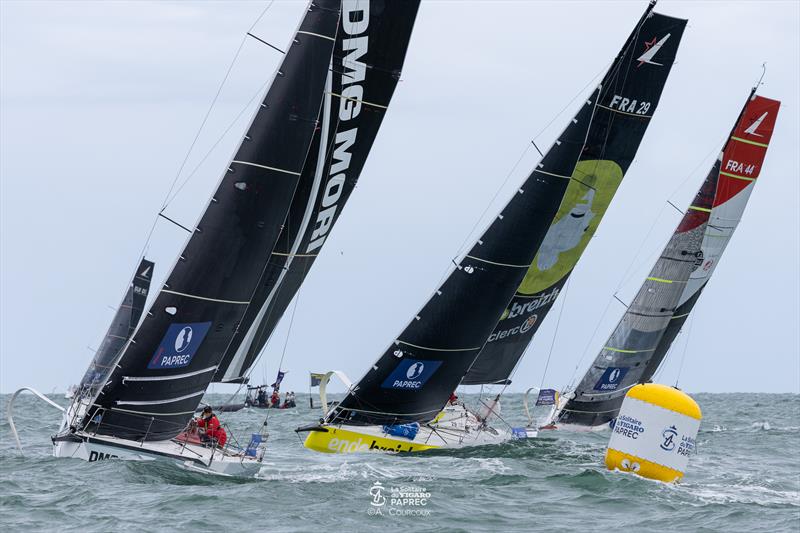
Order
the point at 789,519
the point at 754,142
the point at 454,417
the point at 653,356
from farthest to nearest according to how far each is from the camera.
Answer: the point at 653,356 → the point at 754,142 → the point at 454,417 → the point at 789,519

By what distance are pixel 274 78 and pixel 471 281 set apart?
277 inches

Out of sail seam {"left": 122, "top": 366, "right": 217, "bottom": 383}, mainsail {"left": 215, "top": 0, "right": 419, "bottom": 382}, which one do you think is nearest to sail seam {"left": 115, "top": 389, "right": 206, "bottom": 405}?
sail seam {"left": 122, "top": 366, "right": 217, "bottom": 383}

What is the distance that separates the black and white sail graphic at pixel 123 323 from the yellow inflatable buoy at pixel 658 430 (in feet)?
65.0

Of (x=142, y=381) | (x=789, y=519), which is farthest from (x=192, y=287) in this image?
(x=789, y=519)

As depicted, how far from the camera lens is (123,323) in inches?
1405

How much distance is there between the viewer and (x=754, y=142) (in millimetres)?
31906

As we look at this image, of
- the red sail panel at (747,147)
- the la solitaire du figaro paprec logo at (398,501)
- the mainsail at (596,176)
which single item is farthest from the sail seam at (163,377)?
the red sail panel at (747,147)

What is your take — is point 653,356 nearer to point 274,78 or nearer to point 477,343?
point 477,343

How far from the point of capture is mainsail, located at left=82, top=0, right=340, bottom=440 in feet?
57.6

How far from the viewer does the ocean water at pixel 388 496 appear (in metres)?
14.7

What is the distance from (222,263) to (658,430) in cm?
687

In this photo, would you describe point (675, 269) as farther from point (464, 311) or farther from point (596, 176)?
point (464, 311)

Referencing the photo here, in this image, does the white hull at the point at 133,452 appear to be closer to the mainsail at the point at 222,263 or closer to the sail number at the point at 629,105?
the mainsail at the point at 222,263

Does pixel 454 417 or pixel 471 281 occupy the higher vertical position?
pixel 471 281
